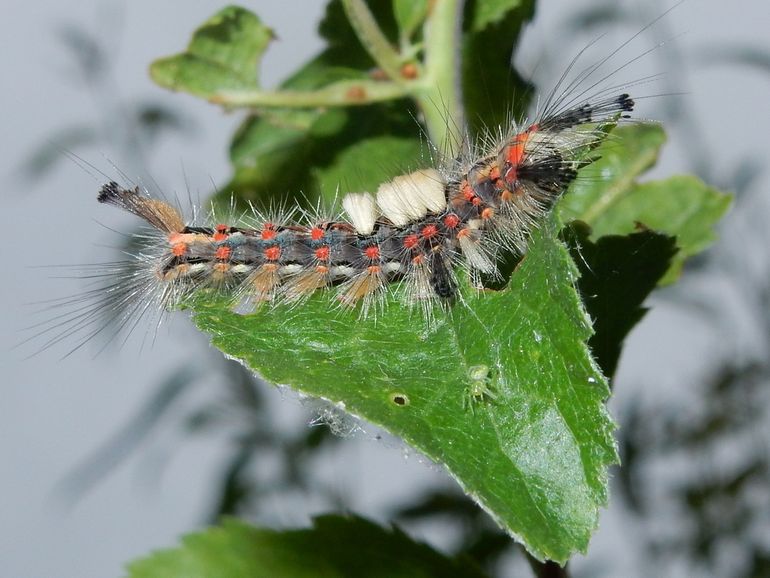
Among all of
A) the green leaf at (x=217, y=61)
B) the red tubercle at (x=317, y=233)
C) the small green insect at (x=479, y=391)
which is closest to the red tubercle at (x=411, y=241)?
the red tubercle at (x=317, y=233)

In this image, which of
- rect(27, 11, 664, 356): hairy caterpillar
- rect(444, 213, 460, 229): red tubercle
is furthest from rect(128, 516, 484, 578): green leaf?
rect(444, 213, 460, 229): red tubercle

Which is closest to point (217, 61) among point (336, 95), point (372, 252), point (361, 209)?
point (336, 95)

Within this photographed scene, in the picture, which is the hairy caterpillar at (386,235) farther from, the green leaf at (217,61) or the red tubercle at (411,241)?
the green leaf at (217,61)

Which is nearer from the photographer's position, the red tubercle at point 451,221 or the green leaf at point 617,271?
the green leaf at point 617,271

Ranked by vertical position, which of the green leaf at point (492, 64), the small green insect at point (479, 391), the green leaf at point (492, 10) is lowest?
the small green insect at point (479, 391)

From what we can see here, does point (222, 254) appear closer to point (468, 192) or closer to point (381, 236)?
point (381, 236)
